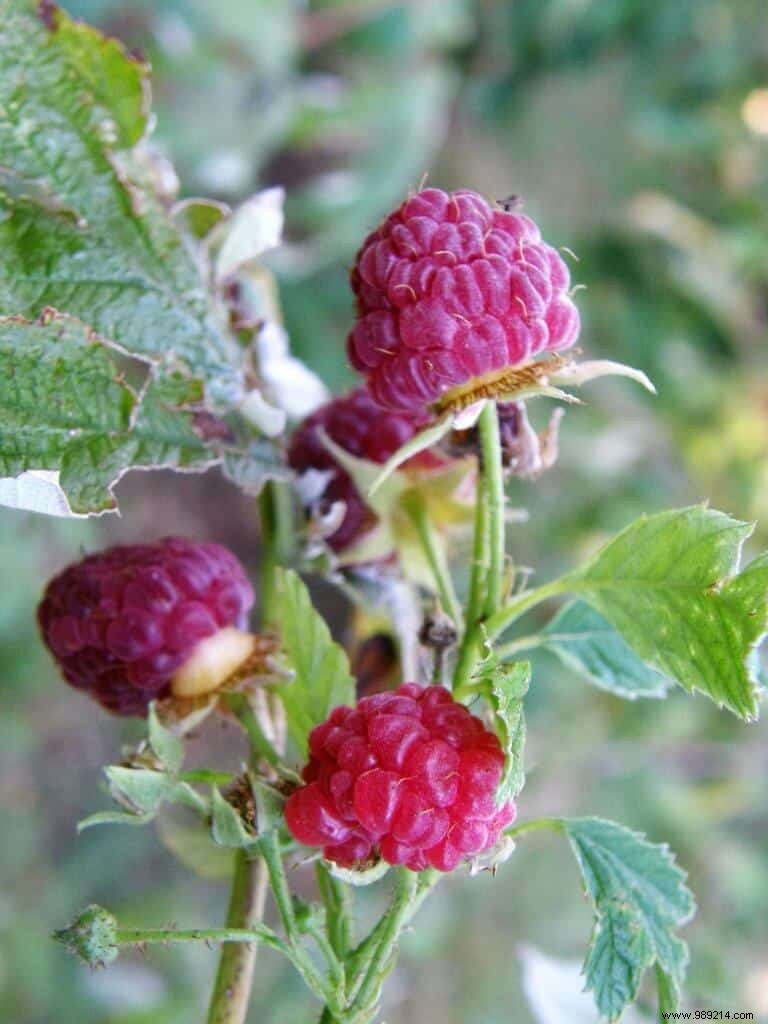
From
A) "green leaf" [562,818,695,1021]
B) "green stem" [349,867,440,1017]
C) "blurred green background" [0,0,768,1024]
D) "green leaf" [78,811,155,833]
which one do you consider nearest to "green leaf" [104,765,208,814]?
"green leaf" [78,811,155,833]

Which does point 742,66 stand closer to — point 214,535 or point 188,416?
point 214,535

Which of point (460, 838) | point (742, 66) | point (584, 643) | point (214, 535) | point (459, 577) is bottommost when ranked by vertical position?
point (460, 838)

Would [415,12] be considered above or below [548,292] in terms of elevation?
above

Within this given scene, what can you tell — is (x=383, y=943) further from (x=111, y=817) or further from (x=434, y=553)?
(x=434, y=553)

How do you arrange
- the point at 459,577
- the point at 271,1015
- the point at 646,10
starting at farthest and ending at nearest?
the point at 646,10, the point at 271,1015, the point at 459,577

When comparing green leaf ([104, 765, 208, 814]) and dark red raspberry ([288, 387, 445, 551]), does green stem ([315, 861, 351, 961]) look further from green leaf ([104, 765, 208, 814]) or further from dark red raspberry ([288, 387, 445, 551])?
dark red raspberry ([288, 387, 445, 551])

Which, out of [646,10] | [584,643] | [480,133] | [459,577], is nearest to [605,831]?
[584,643]
